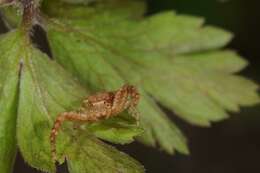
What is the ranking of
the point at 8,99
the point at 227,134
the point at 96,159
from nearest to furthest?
the point at 96,159 → the point at 8,99 → the point at 227,134

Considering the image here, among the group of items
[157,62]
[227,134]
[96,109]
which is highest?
[96,109]

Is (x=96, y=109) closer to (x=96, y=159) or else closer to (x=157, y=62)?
(x=96, y=159)

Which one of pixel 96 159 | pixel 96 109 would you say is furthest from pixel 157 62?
pixel 96 159

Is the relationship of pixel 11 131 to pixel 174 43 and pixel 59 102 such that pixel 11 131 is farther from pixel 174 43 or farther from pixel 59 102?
pixel 174 43

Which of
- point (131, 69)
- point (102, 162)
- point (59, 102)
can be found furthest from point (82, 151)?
point (131, 69)

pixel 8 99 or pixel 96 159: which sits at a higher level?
pixel 8 99

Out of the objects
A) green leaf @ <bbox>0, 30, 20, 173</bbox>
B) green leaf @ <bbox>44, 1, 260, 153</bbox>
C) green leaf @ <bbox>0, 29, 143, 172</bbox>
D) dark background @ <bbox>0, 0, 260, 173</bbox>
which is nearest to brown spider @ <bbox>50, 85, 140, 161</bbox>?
green leaf @ <bbox>0, 29, 143, 172</bbox>

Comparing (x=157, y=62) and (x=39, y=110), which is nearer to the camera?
(x=39, y=110)
